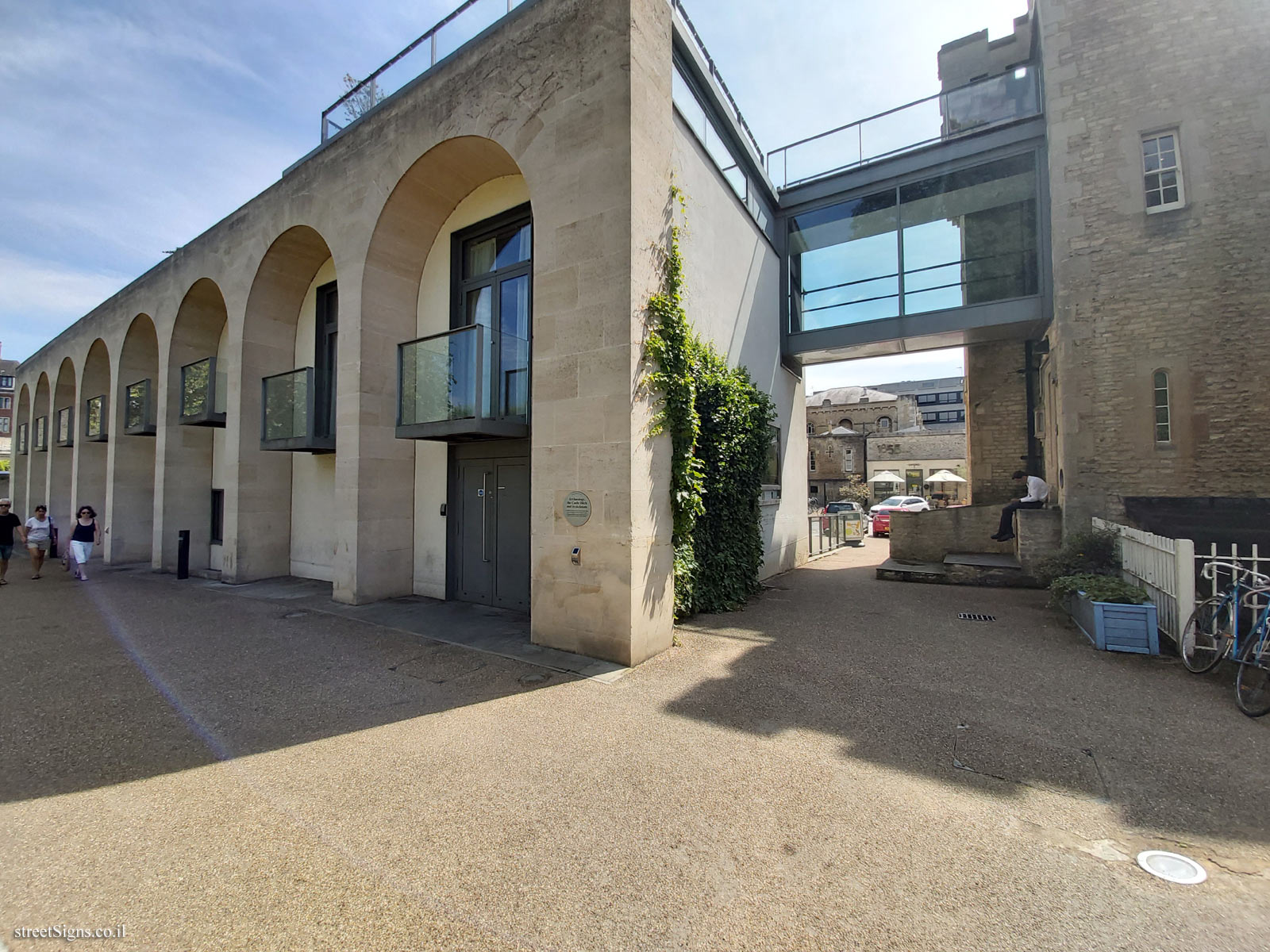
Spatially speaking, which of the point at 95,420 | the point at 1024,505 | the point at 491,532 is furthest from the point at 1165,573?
the point at 95,420

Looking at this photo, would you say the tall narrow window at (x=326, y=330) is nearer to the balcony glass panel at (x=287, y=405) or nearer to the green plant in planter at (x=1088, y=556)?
the balcony glass panel at (x=287, y=405)

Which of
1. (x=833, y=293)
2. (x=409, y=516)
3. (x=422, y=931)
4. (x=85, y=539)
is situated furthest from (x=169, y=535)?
(x=833, y=293)

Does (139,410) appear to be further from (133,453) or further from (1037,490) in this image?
(1037,490)

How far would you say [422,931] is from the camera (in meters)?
2.32

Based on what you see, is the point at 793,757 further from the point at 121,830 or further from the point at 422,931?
the point at 121,830

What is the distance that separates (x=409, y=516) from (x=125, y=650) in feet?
12.8

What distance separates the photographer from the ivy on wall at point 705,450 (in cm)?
656

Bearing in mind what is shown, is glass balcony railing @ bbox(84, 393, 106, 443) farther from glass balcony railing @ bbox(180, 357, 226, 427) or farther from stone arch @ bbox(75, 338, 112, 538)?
glass balcony railing @ bbox(180, 357, 226, 427)

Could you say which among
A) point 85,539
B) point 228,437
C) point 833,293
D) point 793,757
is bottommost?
point 793,757

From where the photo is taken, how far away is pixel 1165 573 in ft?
20.3

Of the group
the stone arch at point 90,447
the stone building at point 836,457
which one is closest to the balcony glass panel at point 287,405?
the stone arch at point 90,447

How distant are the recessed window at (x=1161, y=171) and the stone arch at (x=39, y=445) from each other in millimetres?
32892

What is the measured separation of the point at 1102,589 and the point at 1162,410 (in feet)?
14.4

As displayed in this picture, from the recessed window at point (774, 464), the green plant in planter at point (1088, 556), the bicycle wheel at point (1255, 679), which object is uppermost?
the recessed window at point (774, 464)
